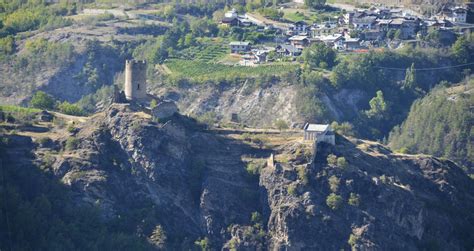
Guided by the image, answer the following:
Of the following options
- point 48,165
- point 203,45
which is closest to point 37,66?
point 203,45

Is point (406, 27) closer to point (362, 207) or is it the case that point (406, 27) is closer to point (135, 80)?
point (135, 80)

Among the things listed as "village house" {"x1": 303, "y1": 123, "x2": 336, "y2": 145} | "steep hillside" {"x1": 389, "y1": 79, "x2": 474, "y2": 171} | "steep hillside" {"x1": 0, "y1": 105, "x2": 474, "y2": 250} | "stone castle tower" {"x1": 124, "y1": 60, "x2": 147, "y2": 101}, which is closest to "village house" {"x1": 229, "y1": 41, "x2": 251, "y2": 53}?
"steep hillside" {"x1": 389, "y1": 79, "x2": 474, "y2": 171}

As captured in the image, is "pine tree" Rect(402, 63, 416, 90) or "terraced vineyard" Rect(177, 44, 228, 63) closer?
"pine tree" Rect(402, 63, 416, 90)

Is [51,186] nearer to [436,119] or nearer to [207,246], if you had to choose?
[207,246]

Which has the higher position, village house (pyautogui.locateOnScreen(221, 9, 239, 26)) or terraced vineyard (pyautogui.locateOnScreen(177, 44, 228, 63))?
village house (pyautogui.locateOnScreen(221, 9, 239, 26))

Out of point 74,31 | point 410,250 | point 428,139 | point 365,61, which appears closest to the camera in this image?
point 410,250

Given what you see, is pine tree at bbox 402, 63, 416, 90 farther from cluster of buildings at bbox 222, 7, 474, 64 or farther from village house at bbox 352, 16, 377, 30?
village house at bbox 352, 16, 377, 30
